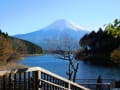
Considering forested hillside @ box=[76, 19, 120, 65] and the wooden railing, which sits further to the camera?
forested hillside @ box=[76, 19, 120, 65]

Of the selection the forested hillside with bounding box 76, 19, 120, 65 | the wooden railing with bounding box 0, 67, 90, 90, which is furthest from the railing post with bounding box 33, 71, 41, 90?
the forested hillside with bounding box 76, 19, 120, 65

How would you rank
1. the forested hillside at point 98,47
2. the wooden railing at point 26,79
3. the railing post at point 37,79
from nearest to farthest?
the wooden railing at point 26,79, the railing post at point 37,79, the forested hillside at point 98,47

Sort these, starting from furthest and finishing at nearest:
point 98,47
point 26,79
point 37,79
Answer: point 98,47 < point 37,79 < point 26,79

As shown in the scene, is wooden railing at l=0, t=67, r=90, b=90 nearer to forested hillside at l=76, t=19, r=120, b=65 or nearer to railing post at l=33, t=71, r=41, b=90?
railing post at l=33, t=71, r=41, b=90

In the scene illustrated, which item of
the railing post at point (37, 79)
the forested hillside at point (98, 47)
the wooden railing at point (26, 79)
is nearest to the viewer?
the wooden railing at point (26, 79)

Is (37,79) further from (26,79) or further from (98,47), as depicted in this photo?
(98,47)

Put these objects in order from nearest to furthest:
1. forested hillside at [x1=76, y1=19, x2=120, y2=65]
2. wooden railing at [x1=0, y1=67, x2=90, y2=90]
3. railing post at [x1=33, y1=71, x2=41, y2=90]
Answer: wooden railing at [x1=0, y1=67, x2=90, y2=90]
railing post at [x1=33, y1=71, x2=41, y2=90]
forested hillside at [x1=76, y1=19, x2=120, y2=65]

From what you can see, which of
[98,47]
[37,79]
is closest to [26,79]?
[37,79]

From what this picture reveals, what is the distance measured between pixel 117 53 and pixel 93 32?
25.0 m

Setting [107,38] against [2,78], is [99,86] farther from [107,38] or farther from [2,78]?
[107,38]

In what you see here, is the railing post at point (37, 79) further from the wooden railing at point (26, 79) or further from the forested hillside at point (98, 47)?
the forested hillside at point (98, 47)

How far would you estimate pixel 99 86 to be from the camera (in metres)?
17.2

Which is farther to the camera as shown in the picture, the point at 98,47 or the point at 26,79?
the point at 98,47

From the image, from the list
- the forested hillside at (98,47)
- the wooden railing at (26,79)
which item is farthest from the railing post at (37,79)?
the forested hillside at (98,47)
